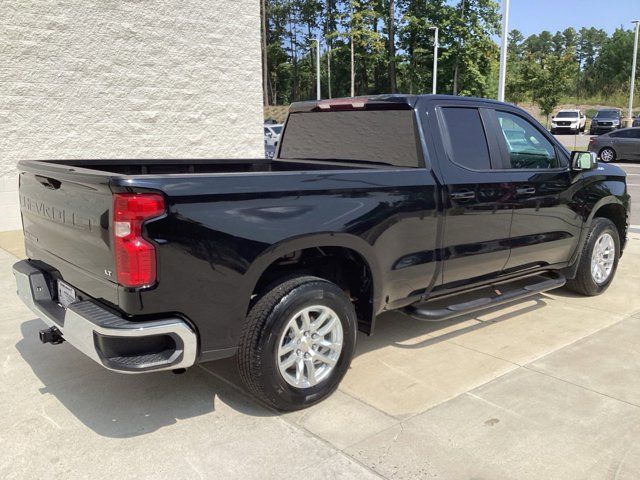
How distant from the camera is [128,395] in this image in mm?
3775

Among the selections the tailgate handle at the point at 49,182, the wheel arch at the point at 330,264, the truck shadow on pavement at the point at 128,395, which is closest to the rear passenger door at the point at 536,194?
the wheel arch at the point at 330,264

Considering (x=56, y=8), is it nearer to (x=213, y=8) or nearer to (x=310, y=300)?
(x=213, y=8)

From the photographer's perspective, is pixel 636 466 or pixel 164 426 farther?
pixel 164 426

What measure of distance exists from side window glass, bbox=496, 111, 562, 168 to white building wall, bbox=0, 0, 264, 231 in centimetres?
684

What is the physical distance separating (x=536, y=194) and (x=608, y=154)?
19.8m

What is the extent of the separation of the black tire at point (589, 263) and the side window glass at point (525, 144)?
2.97 feet

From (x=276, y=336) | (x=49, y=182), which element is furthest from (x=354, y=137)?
(x=49, y=182)

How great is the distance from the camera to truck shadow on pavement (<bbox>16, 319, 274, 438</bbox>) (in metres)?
3.46

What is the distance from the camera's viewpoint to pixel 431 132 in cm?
418

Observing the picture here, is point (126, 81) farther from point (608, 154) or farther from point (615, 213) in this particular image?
point (608, 154)

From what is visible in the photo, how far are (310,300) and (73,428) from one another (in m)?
1.55

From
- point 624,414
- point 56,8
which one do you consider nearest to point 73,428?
point 624,414

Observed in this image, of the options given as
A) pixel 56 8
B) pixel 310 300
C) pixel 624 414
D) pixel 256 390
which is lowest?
pixel 624 414

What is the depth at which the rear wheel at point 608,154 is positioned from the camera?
22.1 meters
